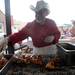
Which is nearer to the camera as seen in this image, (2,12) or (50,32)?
(50,32)

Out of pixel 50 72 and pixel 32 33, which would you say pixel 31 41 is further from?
pixel 50 72

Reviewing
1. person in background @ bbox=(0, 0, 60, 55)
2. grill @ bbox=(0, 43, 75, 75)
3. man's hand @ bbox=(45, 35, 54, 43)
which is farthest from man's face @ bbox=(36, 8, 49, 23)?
grill @ bbox=(0, 43, 75, 75)

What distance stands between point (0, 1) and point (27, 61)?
4.40 ft

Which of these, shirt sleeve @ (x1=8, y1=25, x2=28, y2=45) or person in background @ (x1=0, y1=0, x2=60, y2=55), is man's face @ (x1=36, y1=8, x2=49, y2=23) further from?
shirt sleeve @ (x1=8, y1=25, x2=28, y2=45)

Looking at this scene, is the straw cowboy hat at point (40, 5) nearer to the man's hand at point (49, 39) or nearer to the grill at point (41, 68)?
the man's hand at point (49, 39)

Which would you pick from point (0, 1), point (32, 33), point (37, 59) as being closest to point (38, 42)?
point (32, 33)

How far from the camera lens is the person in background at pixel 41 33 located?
196cm

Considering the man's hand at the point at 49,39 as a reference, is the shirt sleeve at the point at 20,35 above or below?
above

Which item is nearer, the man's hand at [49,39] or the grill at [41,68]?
the grill at [41,68]

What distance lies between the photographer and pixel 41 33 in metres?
2.06

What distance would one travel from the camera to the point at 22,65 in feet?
4.91

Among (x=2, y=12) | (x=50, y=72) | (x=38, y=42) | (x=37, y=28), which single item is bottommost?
(x=50, y=72)

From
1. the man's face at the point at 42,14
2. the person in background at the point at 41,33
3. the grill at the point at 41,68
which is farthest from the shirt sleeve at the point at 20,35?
the grill at the point at 41,68

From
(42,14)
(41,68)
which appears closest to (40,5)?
(42,14)
